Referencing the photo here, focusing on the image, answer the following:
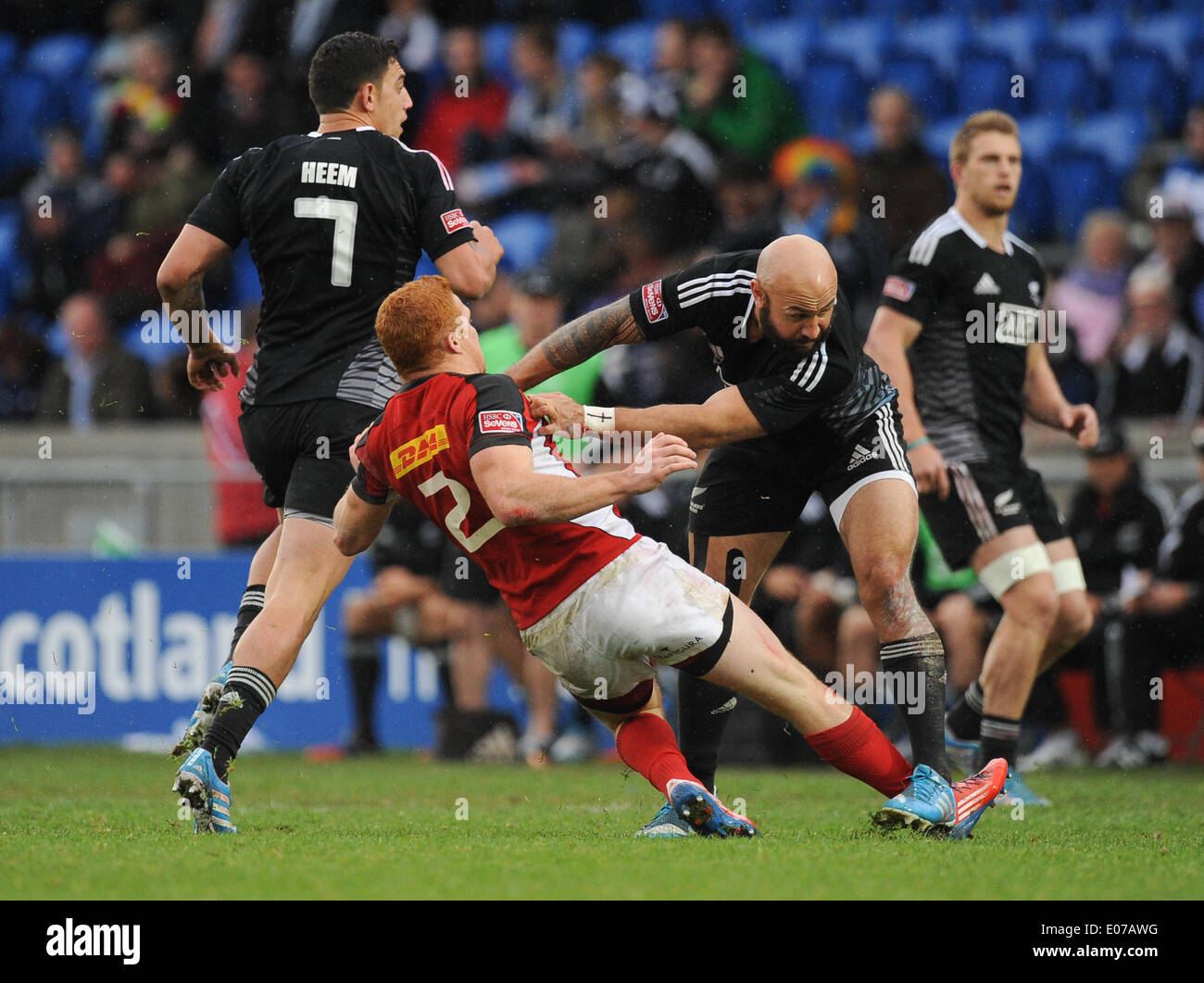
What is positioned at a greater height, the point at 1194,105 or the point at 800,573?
the point at 1194,105

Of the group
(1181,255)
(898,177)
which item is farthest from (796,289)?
(1181,255)

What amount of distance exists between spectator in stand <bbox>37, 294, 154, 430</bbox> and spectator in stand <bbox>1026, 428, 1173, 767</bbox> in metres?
5.79

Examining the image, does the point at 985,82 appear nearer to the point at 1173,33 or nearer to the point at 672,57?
the point at 1173,33

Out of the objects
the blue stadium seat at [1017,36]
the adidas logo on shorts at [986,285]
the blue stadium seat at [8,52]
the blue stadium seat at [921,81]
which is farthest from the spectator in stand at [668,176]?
the blue stadium seat at [8,52]

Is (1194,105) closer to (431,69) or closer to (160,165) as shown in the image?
(431,69)

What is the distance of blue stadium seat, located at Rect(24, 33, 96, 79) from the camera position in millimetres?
12477

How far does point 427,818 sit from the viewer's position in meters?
5.77

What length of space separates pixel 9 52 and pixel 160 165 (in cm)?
356

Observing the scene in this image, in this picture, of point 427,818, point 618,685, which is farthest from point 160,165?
point 618,685

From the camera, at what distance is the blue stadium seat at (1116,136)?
11.5 metres

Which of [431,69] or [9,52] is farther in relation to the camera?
[9,52]

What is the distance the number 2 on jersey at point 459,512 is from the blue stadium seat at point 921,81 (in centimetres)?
768

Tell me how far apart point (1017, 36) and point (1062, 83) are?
54 centimetres

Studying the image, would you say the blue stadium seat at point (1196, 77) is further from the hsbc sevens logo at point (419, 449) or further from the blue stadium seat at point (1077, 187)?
the hsbc sevens logo at point (419, 449)
